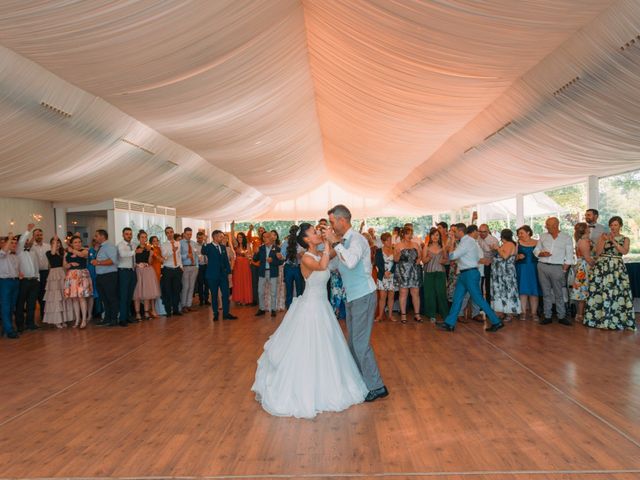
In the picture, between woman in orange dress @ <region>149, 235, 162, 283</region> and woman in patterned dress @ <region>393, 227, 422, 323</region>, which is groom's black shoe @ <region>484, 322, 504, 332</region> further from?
woman in orange dress @ <region>149, 235, 162, 283</region>

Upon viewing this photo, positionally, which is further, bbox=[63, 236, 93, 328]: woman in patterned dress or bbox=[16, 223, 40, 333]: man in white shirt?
bbox=[63, 236, 93, 328]: woman in patterned dress

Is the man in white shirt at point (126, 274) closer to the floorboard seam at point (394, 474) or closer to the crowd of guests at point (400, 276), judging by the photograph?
the crowd of guests at point (400, 276)

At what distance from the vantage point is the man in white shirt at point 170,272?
31.1 feet

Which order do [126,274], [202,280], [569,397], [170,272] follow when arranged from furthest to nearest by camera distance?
[202,280] < [170,272] < [126,274] < [569,397]

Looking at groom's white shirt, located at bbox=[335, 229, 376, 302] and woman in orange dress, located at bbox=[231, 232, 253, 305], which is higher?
groom's white shirt, located at bbox=[335, 229, 376, 302]

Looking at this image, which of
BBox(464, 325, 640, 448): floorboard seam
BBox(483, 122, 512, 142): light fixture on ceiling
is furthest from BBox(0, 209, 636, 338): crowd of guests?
BBox(483, 122, 512, 142): light fixture on ceiling

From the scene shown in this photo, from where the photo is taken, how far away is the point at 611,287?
23.4 ft

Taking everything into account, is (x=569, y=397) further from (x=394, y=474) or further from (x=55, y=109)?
(x=55, y=109)

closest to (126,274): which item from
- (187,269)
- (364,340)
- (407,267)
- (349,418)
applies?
(187,269)

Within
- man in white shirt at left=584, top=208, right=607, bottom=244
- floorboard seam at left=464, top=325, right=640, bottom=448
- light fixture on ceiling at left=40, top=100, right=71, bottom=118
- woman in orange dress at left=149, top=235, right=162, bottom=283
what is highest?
light fixture on ceiling at left=40, top=100, right=71, bottom=118

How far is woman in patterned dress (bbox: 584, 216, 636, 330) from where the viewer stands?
700 cm

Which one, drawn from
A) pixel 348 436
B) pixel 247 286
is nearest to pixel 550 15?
pixel 348 436

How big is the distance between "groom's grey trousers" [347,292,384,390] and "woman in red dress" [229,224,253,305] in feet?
23.2

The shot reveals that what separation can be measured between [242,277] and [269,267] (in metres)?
1.81
